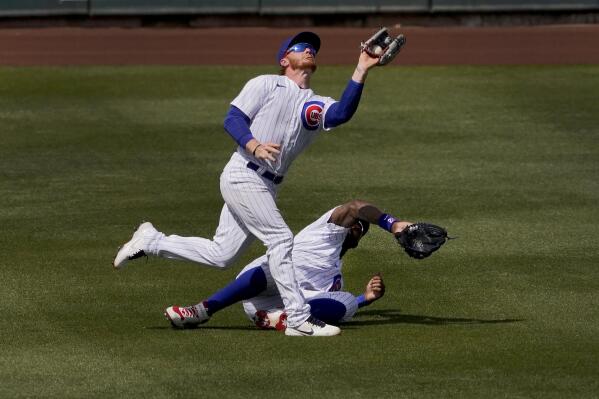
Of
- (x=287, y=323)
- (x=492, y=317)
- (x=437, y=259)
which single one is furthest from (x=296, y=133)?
(x=437, y=259)

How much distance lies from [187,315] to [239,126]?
1296 mm

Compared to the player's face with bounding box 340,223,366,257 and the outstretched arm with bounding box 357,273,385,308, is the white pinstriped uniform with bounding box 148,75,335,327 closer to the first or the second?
the player's face with bounding box 340,223,366,257

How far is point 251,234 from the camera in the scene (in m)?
9.71

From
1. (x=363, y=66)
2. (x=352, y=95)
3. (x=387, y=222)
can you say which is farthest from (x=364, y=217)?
(x=363, y=66)

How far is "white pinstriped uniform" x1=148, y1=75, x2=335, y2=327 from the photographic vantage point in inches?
369

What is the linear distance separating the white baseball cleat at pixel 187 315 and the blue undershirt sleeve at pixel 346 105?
4.94ft

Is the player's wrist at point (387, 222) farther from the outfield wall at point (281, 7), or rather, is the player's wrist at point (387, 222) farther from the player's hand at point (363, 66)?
the outfield wall at point (281, 7)

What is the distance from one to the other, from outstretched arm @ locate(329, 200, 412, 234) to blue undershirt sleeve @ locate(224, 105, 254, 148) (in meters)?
0.88

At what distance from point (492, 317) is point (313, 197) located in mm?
5467

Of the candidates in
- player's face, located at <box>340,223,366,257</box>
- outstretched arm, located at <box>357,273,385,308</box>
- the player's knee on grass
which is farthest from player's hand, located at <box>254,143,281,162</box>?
outstretched arm, located at <box>357,273,385,308</box>

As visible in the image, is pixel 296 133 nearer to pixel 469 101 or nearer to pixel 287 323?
pixel 287 323

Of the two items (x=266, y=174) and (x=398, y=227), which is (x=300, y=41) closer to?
(x=266, y=174)

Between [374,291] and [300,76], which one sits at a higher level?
[300,76]

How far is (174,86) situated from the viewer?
22.1 metres
